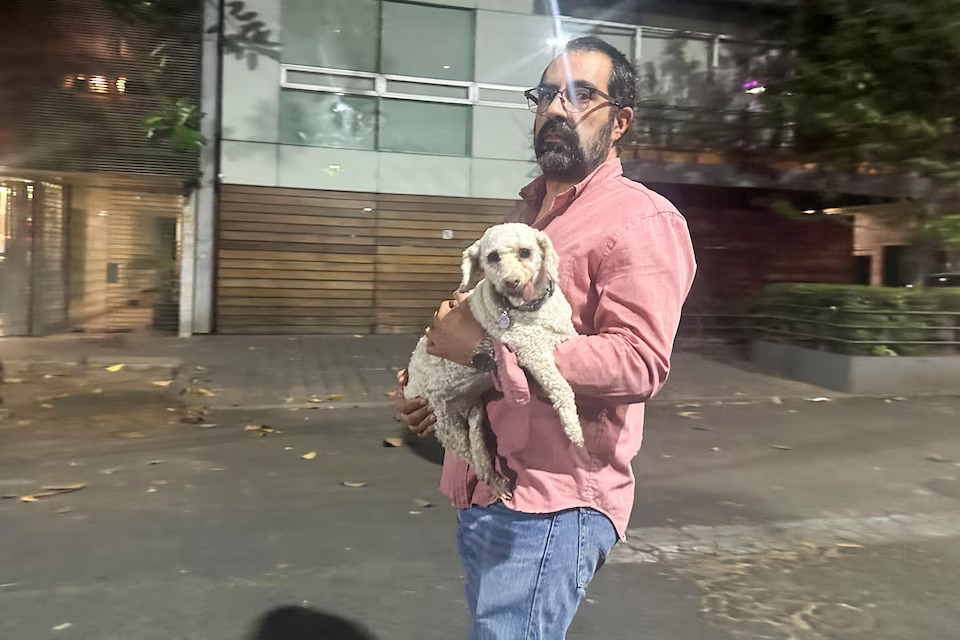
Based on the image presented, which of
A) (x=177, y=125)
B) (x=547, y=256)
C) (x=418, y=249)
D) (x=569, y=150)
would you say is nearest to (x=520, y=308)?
(x=547, y=256)

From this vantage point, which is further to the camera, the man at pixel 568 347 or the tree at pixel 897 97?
the tree at pixel 897 97

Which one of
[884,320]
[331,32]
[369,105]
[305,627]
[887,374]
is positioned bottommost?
[305,627]

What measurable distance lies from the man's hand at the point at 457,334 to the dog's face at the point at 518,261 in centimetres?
10

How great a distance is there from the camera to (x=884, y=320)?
10141mm

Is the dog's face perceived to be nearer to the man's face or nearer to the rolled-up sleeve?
the rolled-up sleeve

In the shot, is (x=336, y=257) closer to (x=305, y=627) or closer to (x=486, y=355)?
(x=305, y=627)

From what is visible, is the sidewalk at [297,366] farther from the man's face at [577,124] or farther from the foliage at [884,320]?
the man's face at [577,124]

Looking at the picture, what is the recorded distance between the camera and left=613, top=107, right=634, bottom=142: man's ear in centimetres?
181

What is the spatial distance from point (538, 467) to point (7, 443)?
21.2 feet

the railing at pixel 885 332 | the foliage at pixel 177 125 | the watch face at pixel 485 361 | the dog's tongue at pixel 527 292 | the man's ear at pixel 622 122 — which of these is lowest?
the railing at pixel 885 332

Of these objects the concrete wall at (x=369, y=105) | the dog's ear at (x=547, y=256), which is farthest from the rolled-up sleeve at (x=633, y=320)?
the concrete wall at (x=369, y=105)

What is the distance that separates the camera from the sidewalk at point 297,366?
29.9ft

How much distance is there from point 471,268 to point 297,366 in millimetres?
9612

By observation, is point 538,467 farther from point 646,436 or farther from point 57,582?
point 646,436
